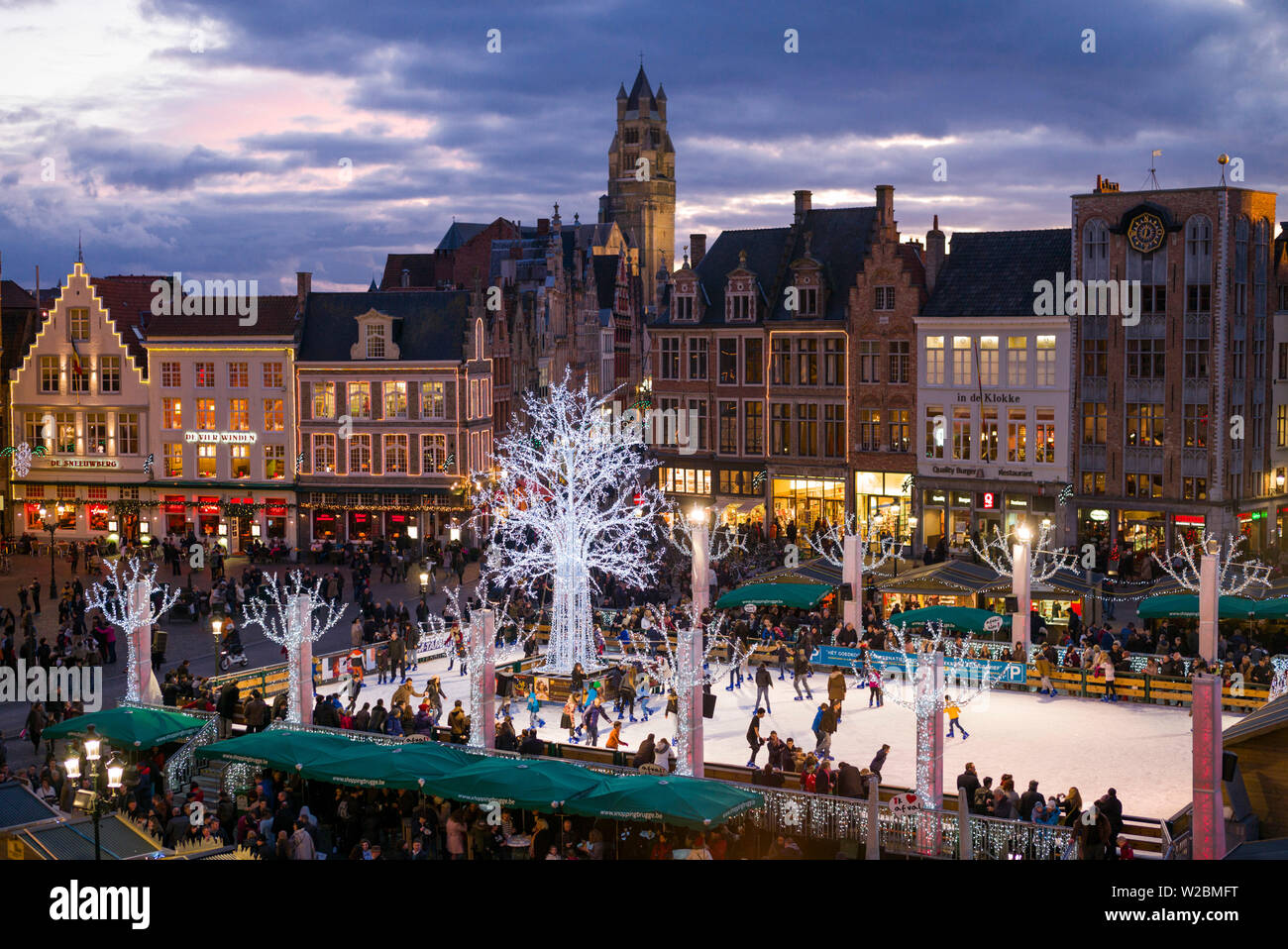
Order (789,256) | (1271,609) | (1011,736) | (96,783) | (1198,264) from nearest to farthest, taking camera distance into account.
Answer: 1. (96,783)
2. (1011,736)
3. (1271,609)
4. (1198,264)
5. (789,256)

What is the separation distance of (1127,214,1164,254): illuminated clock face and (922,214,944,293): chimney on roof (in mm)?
7416

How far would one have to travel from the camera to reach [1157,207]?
50.7 m

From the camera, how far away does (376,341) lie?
61969 millimetres

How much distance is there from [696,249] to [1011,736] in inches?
1479

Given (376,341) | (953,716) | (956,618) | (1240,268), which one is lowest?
(953,716)

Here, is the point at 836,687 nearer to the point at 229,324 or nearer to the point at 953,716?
the point at 953,716

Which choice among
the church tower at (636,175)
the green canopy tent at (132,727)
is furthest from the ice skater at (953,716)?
the church tower at (636,175)

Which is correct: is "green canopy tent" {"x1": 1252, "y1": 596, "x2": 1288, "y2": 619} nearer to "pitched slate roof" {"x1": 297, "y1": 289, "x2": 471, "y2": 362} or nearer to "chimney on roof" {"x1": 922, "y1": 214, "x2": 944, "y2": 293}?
"chimney on roof" {"x1": 922, "y1": 214, "x2": 944, "y2": 293}

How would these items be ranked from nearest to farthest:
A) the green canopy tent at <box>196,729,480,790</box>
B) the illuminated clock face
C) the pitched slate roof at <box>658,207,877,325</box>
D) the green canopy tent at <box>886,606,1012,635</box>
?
the green canopy tent at <box>196,729,480,790</box>
the green canopy tent at <box>886,606,1012,635</box>
the illuminated clock face
the pitched slate roof at <box>658,207,877,325</box>

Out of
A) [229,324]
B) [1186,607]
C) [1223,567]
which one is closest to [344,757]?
[1186,607]

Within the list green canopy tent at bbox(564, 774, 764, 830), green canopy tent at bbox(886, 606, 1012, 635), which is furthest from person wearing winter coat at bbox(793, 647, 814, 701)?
green canopy tent at bbox(564, 774, 764, 830)

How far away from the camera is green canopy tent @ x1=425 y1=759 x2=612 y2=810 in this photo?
22.1 meters
